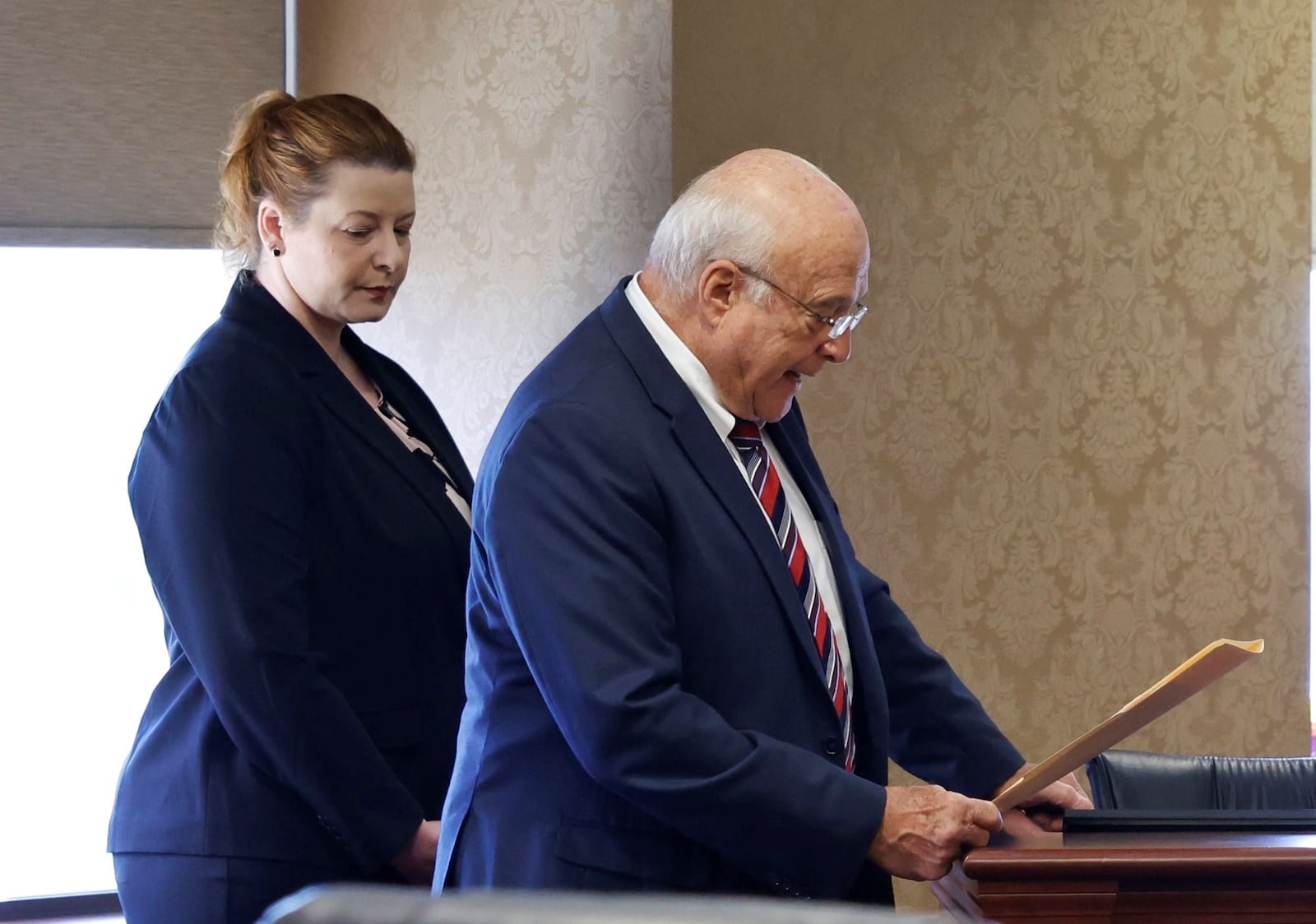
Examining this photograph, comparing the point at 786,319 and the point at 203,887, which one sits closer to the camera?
the point at 786,319

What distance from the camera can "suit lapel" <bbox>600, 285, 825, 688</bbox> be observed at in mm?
1682

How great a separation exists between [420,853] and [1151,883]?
925 mm

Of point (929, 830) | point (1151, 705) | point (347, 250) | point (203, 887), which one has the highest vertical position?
point (347, 250)

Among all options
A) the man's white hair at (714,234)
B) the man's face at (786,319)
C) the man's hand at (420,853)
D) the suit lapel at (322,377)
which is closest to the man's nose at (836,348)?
the man's face at (786,319)

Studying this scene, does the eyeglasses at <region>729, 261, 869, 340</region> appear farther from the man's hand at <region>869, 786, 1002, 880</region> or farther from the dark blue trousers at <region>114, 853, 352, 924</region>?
the dark blue trousers at <region>114, 853, 352, 924</region>

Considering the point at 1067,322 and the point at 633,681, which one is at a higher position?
the point at 1067,322

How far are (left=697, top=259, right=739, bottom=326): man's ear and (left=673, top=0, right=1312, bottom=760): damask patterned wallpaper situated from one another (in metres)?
1.07

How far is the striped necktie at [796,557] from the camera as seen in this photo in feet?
5.71

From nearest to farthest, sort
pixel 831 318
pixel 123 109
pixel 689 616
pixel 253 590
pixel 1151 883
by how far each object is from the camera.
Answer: pixel 1151 883 < pixel 689 616 < pixel 831 318 < pixel 253 590 < pixel 123 109

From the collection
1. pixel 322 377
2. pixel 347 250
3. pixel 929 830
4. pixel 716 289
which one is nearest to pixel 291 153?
pixel 347 250

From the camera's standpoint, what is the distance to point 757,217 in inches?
68.2

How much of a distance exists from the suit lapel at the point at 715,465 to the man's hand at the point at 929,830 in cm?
17

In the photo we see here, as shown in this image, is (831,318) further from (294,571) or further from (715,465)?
(294,571)

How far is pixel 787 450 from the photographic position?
192 centimetres
